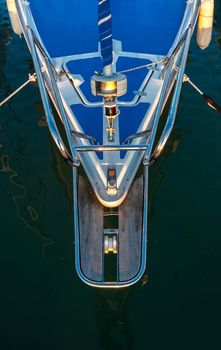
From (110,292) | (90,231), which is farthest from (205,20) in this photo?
(110,292)

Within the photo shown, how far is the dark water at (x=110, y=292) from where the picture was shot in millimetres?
4824

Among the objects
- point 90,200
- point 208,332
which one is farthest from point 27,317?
point 208,332

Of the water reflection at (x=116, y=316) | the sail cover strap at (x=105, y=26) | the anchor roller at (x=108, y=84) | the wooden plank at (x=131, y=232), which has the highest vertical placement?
the sail cover strap at (x=105, y=26)

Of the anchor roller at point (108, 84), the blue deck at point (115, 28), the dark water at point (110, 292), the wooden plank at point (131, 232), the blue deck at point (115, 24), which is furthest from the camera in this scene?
the blue deck at point (115, 24)

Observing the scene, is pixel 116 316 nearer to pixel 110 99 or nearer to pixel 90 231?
pixel 90 231

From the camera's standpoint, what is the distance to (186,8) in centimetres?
824

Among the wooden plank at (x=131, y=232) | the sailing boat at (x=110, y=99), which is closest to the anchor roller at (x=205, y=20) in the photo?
the sailing boat at (x=110, y=99)

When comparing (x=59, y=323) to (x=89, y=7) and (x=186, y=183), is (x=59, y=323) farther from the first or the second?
(x=89, y=7)

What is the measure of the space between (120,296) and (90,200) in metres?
1.37

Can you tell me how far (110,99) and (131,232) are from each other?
5.74ft

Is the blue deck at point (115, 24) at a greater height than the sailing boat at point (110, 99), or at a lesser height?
greater

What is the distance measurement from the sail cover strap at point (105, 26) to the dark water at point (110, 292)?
9.04ft

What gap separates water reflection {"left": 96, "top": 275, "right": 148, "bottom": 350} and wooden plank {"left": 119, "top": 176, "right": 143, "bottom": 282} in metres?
0.66

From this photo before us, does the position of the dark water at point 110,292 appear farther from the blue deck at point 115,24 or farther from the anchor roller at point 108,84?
the anchor roller at point 108,84
